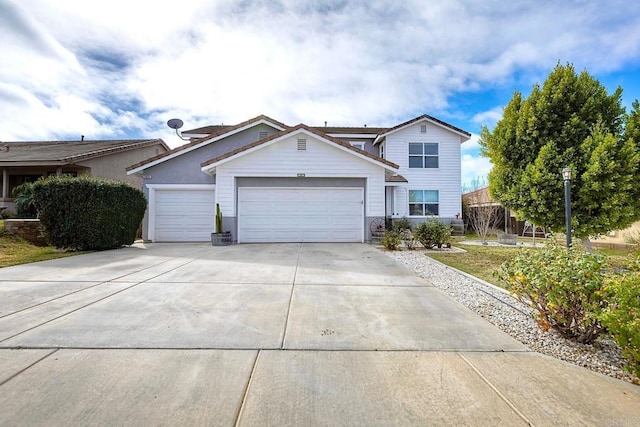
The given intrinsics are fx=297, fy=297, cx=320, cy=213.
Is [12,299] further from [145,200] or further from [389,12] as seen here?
[389,12]

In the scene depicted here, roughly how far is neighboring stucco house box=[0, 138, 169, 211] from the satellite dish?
15.7 ft

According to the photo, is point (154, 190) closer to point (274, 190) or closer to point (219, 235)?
point (219, 235)

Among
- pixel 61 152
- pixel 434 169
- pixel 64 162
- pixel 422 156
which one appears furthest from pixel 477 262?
pixel 61 152

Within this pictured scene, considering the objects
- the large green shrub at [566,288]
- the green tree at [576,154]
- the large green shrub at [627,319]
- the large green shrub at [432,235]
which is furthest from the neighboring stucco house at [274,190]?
the large green shrub at [627,319]

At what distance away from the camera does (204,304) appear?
4.37m

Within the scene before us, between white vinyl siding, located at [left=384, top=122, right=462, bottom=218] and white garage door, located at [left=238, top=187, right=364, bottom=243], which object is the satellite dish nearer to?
white garage door, located at [left=238, top=187, right=364, bottom=243]

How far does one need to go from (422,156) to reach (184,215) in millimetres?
13701

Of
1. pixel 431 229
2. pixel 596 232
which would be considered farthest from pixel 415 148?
pixel 596 232

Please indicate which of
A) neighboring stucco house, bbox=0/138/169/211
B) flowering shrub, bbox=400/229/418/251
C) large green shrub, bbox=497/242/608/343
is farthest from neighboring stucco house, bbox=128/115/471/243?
large green shrub, bbox=497/242/608/343

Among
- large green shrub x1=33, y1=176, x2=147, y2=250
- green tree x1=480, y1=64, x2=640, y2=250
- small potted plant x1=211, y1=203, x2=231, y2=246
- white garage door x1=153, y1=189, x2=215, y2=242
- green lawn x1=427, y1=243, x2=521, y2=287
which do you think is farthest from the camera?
white garage door x1=153, y1=189, x2=215, y2=242

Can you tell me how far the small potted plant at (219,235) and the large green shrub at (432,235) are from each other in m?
7.29

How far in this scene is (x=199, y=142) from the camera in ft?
44.5

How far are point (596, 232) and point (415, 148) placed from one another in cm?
1168

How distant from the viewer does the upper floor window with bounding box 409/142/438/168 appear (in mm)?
18094
